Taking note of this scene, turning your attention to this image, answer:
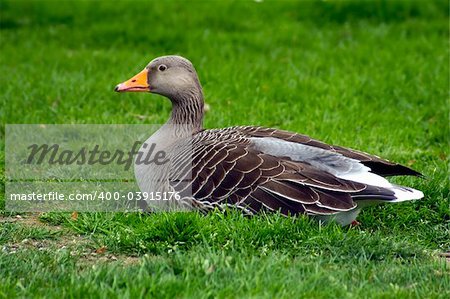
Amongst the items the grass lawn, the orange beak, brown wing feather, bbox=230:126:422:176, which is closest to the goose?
brown wing feather, bbox=230:126:422:176

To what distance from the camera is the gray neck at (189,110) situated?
255 inches

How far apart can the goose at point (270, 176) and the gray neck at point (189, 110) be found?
0.72ft

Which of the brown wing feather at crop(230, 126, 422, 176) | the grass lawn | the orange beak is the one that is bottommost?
the grass lawn

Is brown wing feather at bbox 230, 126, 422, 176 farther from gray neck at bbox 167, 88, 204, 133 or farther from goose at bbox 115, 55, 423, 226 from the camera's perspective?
gray neck at bbox 167, 88, 204, 133

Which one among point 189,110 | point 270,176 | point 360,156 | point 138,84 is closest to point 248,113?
point 189,110

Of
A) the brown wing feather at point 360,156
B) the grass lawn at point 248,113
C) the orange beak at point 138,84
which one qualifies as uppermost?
the orange beak at point 138,84

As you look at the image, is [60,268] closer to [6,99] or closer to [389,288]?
[389,288]

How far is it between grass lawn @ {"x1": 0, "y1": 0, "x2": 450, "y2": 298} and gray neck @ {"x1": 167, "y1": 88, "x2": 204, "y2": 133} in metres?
0.99

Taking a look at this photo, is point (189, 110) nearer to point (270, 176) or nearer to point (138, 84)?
point (138, 84)

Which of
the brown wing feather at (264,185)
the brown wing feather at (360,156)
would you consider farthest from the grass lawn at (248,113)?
the brown wing feather at (360,156)

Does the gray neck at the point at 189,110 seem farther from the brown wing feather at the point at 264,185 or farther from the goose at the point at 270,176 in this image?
the brown wing feather at the point at 264,185

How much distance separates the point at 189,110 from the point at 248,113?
2329 mm

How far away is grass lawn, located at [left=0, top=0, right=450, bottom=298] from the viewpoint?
4.60 m

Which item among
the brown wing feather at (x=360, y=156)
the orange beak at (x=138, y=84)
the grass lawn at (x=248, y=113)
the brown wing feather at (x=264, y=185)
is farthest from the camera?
the orange beak at (x=138, y=84)
